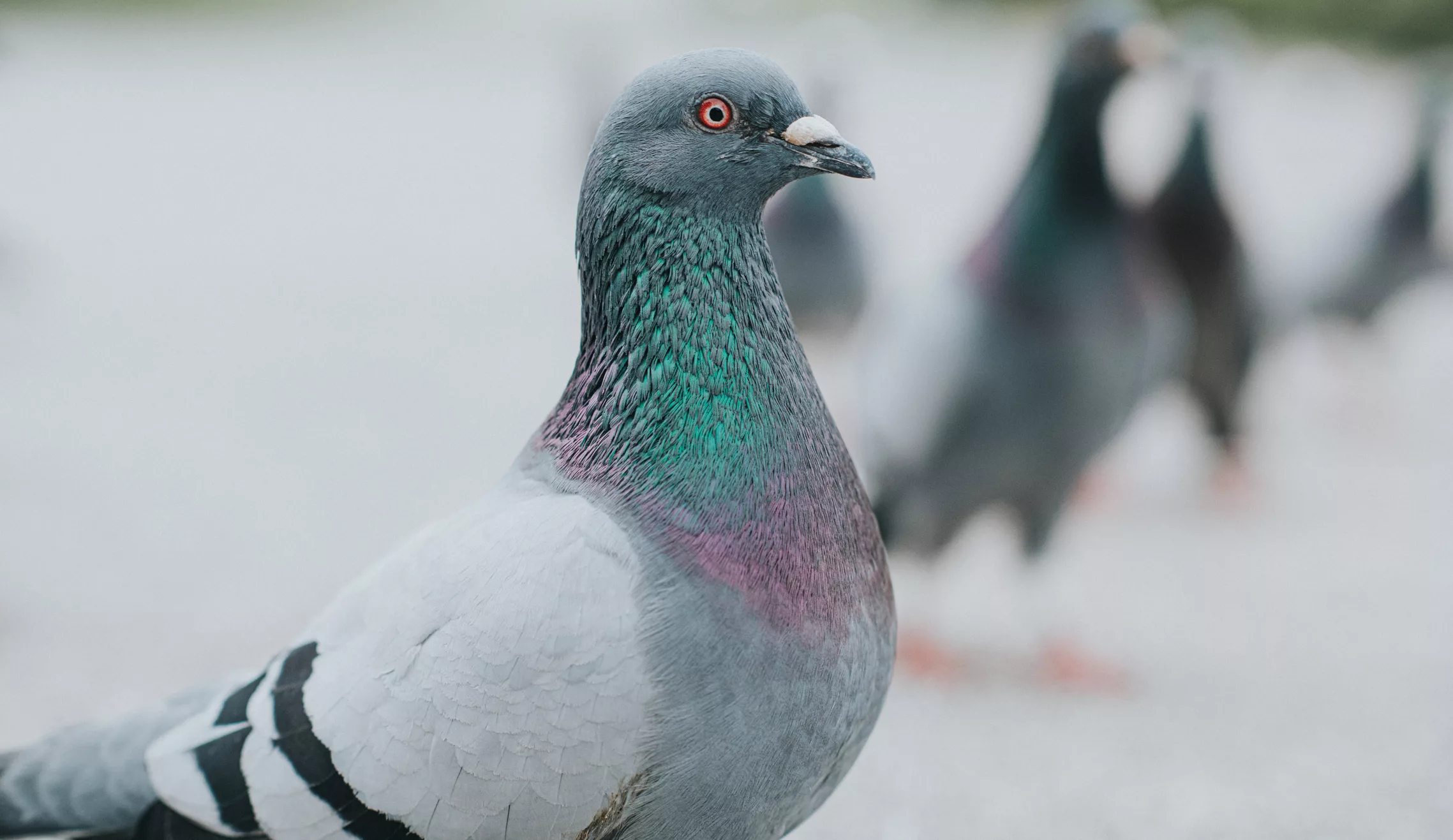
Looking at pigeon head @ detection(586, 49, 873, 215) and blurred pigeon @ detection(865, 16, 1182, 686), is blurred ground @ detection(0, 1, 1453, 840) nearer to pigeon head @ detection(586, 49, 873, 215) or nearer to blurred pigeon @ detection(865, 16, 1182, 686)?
blurred pigeon @ detection(865, 16, 1182, 686)

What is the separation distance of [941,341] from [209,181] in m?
9.00

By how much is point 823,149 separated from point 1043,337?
1995mm

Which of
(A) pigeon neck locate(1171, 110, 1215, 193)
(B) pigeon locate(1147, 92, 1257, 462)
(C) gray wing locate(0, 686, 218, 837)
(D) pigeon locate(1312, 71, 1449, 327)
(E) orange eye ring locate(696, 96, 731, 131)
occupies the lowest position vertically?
(D) pigeon locate(1312, 71, 1449, 327)

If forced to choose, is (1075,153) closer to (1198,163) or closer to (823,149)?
(1198,163)

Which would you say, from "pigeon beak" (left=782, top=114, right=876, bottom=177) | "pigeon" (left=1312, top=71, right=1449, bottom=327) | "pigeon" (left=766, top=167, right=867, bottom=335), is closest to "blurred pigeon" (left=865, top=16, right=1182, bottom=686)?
"pigeon beak" (left=782, top=114, right=876, bottom=177)

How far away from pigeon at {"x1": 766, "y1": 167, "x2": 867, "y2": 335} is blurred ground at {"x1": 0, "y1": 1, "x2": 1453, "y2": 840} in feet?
1.26

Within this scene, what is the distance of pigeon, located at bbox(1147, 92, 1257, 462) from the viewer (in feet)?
18.5

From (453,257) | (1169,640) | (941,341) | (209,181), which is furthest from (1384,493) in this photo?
(209,181)

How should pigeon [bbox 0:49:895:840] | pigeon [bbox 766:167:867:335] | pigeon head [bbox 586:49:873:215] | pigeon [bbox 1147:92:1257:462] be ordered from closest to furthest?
pigeon [bbox 0:49:895:840]
pigeon head [bbox 586:49:873:215]
pigeon [bbox 1147:92:1257:462]
pigeon [bbox 766:167:867:335]

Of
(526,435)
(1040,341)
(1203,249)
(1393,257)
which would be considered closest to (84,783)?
(1040,341)

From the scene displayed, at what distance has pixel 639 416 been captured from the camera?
2197 millimetres

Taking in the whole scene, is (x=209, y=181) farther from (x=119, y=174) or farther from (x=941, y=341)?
(x=941, y=341)

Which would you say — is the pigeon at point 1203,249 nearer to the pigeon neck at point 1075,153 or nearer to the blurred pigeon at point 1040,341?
the blurred pigeon at point 1040,341

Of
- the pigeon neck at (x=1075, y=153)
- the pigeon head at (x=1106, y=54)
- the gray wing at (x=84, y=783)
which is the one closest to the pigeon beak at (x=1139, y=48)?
the pigeon head at (x=1106, y=54)
